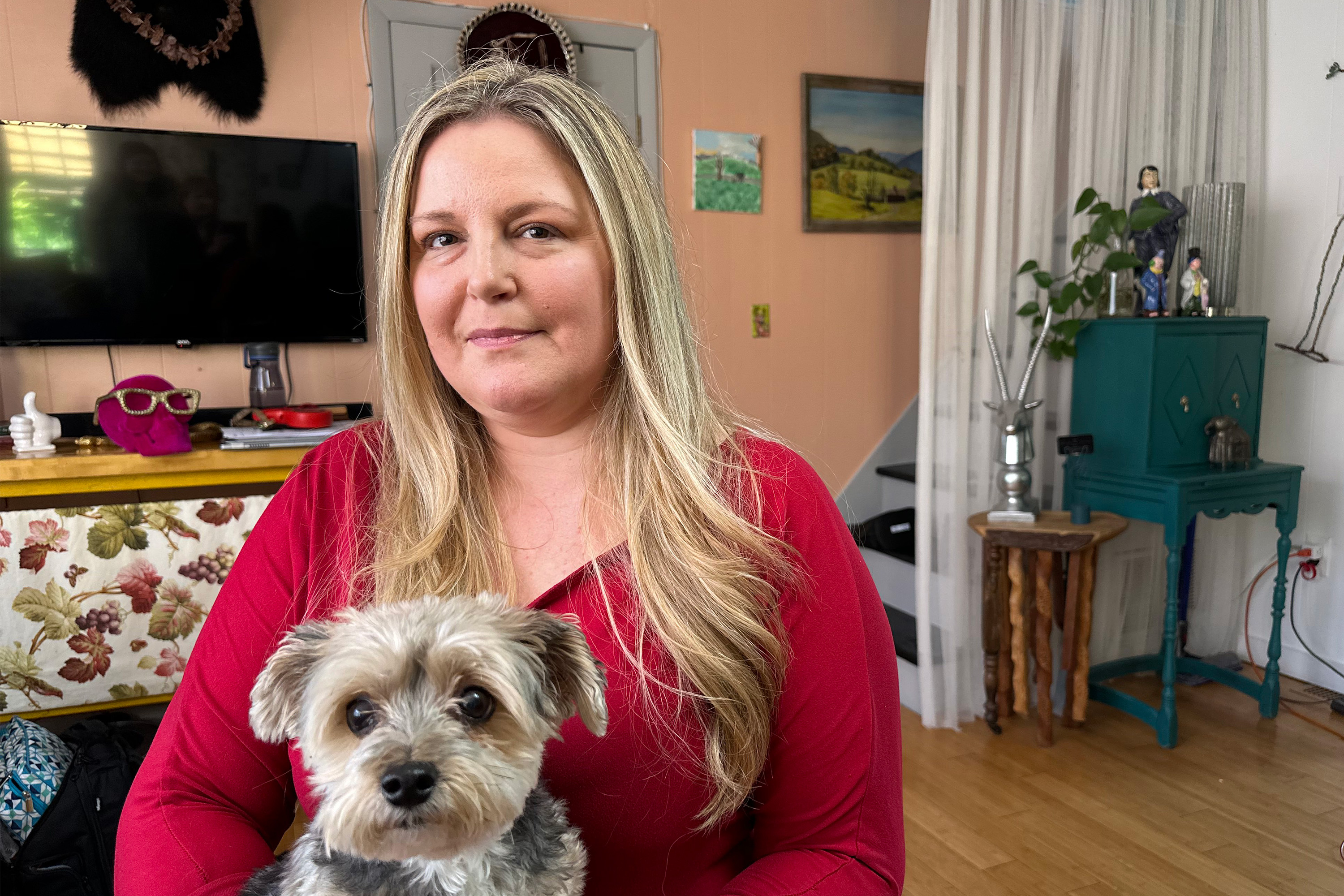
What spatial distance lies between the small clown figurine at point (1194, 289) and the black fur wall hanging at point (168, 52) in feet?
11.0

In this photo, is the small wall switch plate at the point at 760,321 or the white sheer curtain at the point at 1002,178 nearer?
the white sheer curtain at the point at 1002,178

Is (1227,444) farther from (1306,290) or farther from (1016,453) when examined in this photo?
(1306,290)

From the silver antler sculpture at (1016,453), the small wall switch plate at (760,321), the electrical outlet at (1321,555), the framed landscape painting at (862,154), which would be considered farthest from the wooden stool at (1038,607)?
the framed landscape painting at (862,154)

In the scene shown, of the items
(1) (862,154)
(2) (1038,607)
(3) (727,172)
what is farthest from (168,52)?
(2) (1038,607)

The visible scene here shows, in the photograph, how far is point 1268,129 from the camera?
11.9ft

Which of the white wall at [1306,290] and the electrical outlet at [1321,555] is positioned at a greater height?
the white wall at [1306,290]

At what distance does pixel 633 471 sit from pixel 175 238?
2494mm

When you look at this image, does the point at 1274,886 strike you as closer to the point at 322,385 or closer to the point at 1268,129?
the point at 1268,129

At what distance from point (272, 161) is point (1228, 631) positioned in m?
4.24

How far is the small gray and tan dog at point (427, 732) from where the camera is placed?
A: 0.63 metres

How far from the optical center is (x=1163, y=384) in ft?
9.86

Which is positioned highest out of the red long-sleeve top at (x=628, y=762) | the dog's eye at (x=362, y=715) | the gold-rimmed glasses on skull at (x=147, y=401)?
the gold-rimmed glasses on skull at (x=147, y=401)

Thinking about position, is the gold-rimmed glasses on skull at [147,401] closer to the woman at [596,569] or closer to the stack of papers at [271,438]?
the stack of papers at [271,438]

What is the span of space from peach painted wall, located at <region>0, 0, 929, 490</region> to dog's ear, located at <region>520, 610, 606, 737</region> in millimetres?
2359
